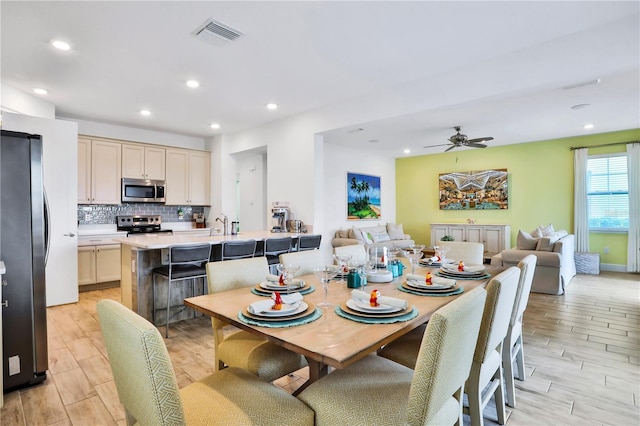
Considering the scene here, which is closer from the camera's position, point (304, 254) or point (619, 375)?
point (619, 375)

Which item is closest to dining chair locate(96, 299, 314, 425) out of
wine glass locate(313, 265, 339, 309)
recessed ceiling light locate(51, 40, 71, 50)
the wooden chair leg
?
wine glass locate(313, 265, 339, 309)

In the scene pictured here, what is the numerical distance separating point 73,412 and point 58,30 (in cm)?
298

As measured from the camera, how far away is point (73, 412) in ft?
6.66

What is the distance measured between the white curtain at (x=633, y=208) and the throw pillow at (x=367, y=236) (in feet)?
15.6

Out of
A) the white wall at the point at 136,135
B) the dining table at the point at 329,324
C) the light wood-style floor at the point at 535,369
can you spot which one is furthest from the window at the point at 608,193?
the white wall at the point at 136,135

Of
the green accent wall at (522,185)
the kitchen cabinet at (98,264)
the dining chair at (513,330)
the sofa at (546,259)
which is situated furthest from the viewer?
the green accent wall at (522,185)

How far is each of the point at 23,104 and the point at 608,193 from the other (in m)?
9.67

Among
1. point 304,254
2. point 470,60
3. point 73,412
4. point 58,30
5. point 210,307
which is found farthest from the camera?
point 470,60

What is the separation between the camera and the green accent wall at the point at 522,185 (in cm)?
641

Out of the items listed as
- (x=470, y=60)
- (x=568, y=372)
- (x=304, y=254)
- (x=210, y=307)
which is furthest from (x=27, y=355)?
(x=470, y=60)

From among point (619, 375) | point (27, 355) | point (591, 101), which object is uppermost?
point (591, 101)

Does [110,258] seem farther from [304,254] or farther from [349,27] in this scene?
[349,27]

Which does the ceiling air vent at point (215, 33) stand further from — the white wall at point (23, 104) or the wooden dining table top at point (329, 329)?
the white wall at point (23, 104)

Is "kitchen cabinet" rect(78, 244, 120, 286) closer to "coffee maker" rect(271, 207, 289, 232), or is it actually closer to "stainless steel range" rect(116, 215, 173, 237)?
"stainless steel range" rect(116, 215, 173, 237)
